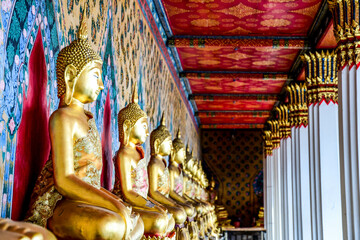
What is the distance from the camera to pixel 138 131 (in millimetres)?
3420

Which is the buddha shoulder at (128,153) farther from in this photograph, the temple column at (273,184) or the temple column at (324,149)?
the temple column at (273,184)

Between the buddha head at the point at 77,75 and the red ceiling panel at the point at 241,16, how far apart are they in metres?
4.95

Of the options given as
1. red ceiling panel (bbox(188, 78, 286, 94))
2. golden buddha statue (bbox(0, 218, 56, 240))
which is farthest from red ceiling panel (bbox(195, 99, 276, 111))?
golden buddha statue (bbox(0, 218, 56, 240))

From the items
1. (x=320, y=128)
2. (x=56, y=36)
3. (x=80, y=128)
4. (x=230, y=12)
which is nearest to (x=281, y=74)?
(x=320, y=128)

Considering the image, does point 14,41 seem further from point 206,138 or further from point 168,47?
point 206,138

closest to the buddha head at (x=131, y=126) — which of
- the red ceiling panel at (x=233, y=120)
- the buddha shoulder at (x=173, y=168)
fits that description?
the buddha shoulder at (x=173, y=168)

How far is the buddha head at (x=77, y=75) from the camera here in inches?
96.8

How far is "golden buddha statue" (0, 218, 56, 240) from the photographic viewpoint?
163 cm

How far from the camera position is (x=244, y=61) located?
10.6 m

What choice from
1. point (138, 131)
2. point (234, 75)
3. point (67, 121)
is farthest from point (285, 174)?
point (67, 121)

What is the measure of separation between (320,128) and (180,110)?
13.9 feet

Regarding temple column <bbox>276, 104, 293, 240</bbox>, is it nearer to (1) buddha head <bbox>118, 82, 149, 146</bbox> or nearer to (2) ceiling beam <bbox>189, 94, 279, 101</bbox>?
(2) ceiling beam <bbox>189, 94, 279, 101</bbox>

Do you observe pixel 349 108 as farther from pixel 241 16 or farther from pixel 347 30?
pixel 241 16

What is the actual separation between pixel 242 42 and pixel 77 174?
671cm
